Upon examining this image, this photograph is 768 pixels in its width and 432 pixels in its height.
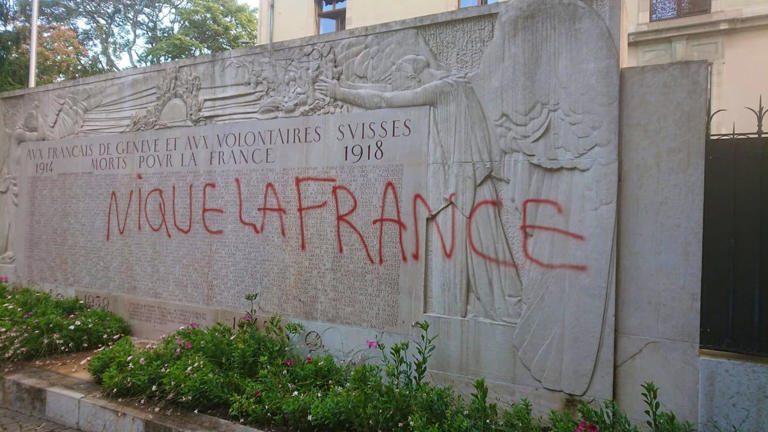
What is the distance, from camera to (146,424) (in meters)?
4.20

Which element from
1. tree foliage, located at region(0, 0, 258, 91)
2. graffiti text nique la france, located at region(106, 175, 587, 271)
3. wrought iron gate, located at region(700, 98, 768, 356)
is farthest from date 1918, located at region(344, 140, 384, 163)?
tree foliage, located at region(0, 0, 258, 91)

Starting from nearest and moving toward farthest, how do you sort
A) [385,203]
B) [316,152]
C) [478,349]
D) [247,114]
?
[478,349], [385,203], [316,152], [247,114]

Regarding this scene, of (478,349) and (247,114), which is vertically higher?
(247,114)

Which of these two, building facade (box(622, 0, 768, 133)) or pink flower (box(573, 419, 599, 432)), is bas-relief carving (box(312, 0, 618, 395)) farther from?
building facade (box(622, 0, 768, 133))

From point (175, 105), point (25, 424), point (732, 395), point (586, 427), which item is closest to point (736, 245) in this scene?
point (732, 395)

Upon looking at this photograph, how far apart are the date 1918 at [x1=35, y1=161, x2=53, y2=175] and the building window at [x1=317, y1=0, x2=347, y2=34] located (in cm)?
1065

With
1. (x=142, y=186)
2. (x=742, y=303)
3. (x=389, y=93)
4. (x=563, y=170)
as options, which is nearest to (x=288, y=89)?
(x=389, y=93)

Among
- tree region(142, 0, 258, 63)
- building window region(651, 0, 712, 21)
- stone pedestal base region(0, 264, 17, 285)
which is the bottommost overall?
stone pedestal base region(0, 264, 17, 285)

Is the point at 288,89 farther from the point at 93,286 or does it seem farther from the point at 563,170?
the point at 93,286

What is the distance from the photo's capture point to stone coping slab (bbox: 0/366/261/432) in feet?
13.6

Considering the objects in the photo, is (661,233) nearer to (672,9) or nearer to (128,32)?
(672,9)

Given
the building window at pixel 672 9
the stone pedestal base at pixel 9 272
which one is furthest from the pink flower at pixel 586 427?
the building window at pixel 672 9

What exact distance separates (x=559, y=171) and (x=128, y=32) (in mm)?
24844

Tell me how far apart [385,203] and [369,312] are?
3.48 ft
